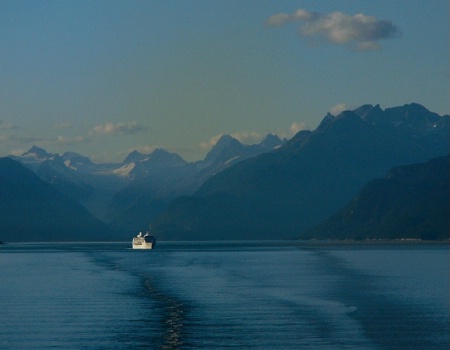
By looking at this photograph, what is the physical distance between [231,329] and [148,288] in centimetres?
5136

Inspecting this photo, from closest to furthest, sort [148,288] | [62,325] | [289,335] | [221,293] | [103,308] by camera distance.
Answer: [289,335], [62,325], [103,308], [221,293], [148,288]

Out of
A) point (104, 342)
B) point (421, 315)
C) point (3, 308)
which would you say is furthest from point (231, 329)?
point (3, 308)

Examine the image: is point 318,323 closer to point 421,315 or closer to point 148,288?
point 421,315

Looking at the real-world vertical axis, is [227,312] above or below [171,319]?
above

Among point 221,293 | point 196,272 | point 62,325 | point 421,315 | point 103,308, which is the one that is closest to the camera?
point 62,325

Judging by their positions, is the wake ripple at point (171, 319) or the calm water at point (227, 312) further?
the calm water at point (227, 312)

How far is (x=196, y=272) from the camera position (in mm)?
178250

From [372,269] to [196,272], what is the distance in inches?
1239

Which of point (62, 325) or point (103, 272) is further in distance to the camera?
point (103, 272)

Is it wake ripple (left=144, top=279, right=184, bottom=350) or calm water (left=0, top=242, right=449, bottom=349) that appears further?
calm water (left=0, top=242, right=449, bottom=349)

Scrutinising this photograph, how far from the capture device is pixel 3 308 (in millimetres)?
105500

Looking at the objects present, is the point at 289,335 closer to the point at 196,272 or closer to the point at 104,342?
the point at 104,342

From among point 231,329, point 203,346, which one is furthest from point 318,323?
point 203,346

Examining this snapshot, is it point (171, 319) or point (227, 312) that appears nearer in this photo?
point (171, 319)
